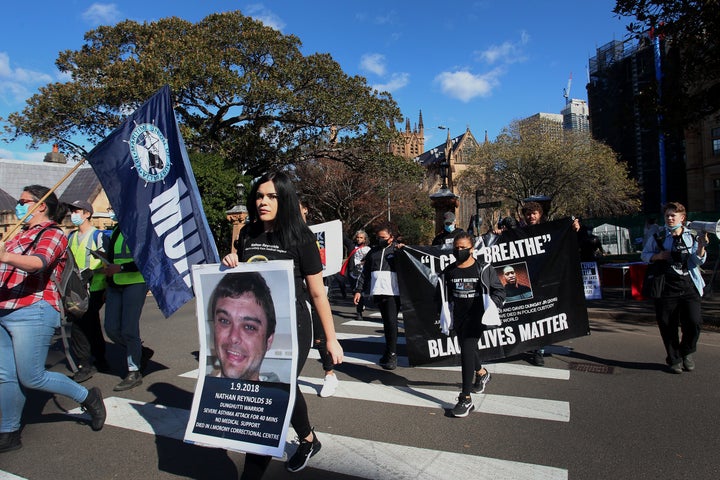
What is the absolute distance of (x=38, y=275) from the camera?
12.3 feet

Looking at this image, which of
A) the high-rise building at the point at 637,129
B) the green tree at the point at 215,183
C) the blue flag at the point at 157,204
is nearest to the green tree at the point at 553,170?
the high-rise building at the point at 637,129

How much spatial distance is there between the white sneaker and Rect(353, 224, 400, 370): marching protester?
1.05 m

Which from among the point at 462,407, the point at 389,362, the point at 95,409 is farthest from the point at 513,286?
the point at 95,409

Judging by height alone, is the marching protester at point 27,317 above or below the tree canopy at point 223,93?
below

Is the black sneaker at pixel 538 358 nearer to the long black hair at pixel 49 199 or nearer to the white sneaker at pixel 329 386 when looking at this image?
the white sneaker at pixel 329 386

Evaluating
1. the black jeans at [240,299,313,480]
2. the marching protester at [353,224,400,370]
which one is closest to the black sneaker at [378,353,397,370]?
the marching protester at [353,224,400,370]

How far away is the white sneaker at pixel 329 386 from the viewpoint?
511 centimetres

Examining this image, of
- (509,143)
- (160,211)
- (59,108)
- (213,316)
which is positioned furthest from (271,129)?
(213,316)

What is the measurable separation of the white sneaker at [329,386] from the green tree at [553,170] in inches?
1189

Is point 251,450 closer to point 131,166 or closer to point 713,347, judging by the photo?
point 131,166

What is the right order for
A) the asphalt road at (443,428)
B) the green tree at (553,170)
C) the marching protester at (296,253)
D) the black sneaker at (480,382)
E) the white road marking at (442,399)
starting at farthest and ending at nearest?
the green tree at (553,170) → the black sneaker at (480,382) → the white road marking at (442,399) → the asphalt road at (443,428) → the marching protester at (296,253)

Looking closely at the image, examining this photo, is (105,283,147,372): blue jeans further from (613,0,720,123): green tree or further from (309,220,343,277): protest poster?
(613,0,720,123): green tree

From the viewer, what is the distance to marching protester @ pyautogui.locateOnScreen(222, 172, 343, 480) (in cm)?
290

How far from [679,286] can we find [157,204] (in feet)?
17.7
